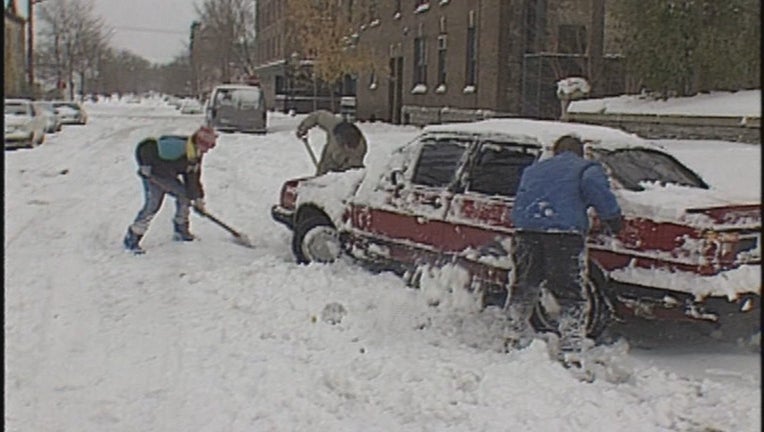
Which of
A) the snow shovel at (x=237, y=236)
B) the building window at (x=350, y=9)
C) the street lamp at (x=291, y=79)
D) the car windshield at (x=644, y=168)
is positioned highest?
the building window at (x=350, y=9)

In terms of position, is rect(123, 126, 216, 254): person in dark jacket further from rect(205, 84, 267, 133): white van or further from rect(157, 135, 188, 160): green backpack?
rect(205, 84, 267, 133): white van

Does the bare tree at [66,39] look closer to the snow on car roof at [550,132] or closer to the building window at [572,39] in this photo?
the building window at [572,39]

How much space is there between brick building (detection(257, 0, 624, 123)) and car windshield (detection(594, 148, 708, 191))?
16.4 m

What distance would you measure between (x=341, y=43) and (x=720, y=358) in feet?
92.5

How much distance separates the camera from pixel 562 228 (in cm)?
614

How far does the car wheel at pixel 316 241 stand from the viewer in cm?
916

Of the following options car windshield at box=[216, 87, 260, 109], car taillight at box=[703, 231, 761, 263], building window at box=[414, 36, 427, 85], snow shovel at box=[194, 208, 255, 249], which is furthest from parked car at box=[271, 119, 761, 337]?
building window at box=[414, 36, 427, 85]

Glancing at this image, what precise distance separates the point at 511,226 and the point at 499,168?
1.89 feet

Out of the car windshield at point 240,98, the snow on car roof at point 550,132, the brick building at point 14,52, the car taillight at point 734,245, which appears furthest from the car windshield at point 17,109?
the car taillight at point 734,245

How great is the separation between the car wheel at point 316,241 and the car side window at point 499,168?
1936 millimetres

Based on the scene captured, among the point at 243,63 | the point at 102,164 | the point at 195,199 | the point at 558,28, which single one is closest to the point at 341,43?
the point at 558,28

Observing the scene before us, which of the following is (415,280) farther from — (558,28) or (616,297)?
(558,28)

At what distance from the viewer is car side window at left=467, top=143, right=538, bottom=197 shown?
7371mm

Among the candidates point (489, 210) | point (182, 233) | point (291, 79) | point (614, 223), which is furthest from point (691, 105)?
point (291, 79)
